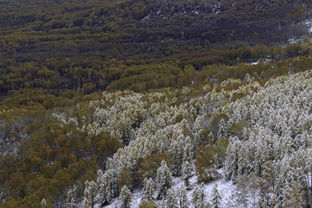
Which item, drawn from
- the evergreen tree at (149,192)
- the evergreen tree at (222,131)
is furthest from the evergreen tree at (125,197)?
the evergreen tree at (222,131)

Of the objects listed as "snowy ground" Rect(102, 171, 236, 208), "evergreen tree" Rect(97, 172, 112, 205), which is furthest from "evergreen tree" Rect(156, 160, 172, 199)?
"evergreen tree" Rect(97, 172, 112, 205)

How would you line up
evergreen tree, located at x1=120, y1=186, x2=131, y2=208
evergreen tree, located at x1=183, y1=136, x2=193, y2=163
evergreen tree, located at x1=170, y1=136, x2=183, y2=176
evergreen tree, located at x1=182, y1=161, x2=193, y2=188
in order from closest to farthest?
evergreen tree, located at x1=120, y1=186, x2=131, y2=208
evergreen tree, located at x1=182, y1=161, x2=193, y2=188
evergreen tree, located at x1=183, y1=136, x2=193, y2=163
evergreen tree, located at x1=170, y1=136, x2=183, y2=176

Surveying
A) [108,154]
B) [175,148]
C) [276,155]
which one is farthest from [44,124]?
[276,155]

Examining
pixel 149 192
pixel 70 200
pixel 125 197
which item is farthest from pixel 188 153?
pixel 70 200

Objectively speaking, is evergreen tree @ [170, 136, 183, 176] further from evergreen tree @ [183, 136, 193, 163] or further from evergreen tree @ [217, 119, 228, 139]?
evergreen tree @ [217, 119, 228, 139]

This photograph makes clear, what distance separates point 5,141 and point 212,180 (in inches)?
4014

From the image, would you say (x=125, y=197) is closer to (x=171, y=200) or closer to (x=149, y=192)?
(x=149, y=192)

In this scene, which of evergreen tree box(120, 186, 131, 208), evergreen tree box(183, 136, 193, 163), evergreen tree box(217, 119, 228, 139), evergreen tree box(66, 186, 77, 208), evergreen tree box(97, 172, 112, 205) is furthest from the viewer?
evergreen tree box(217, 119, 228, 139)

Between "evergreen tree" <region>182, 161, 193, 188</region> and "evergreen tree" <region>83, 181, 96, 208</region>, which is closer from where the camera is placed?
"evergreen tree" <region>182, 161, 193, 188</region>

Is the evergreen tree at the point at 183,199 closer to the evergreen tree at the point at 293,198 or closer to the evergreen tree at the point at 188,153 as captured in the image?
the evergreen tree at the point at 293,198

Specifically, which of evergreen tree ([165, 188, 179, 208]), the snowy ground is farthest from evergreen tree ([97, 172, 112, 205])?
evergreen tree ([165, 188, 179, 208])

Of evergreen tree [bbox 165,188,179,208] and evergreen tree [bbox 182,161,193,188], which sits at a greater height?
evergreen tree [bbox 165,188,179,208]

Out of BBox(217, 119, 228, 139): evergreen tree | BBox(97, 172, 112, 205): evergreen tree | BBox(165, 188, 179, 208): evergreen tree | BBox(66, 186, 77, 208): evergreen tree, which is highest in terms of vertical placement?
BBox(165, 188, 179, 208): evergreen tree

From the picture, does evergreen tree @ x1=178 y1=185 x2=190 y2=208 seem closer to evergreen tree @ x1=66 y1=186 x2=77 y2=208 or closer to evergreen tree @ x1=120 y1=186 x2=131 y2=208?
evergreen tree @ x1=120 y1=186 x2=131 y2=208
